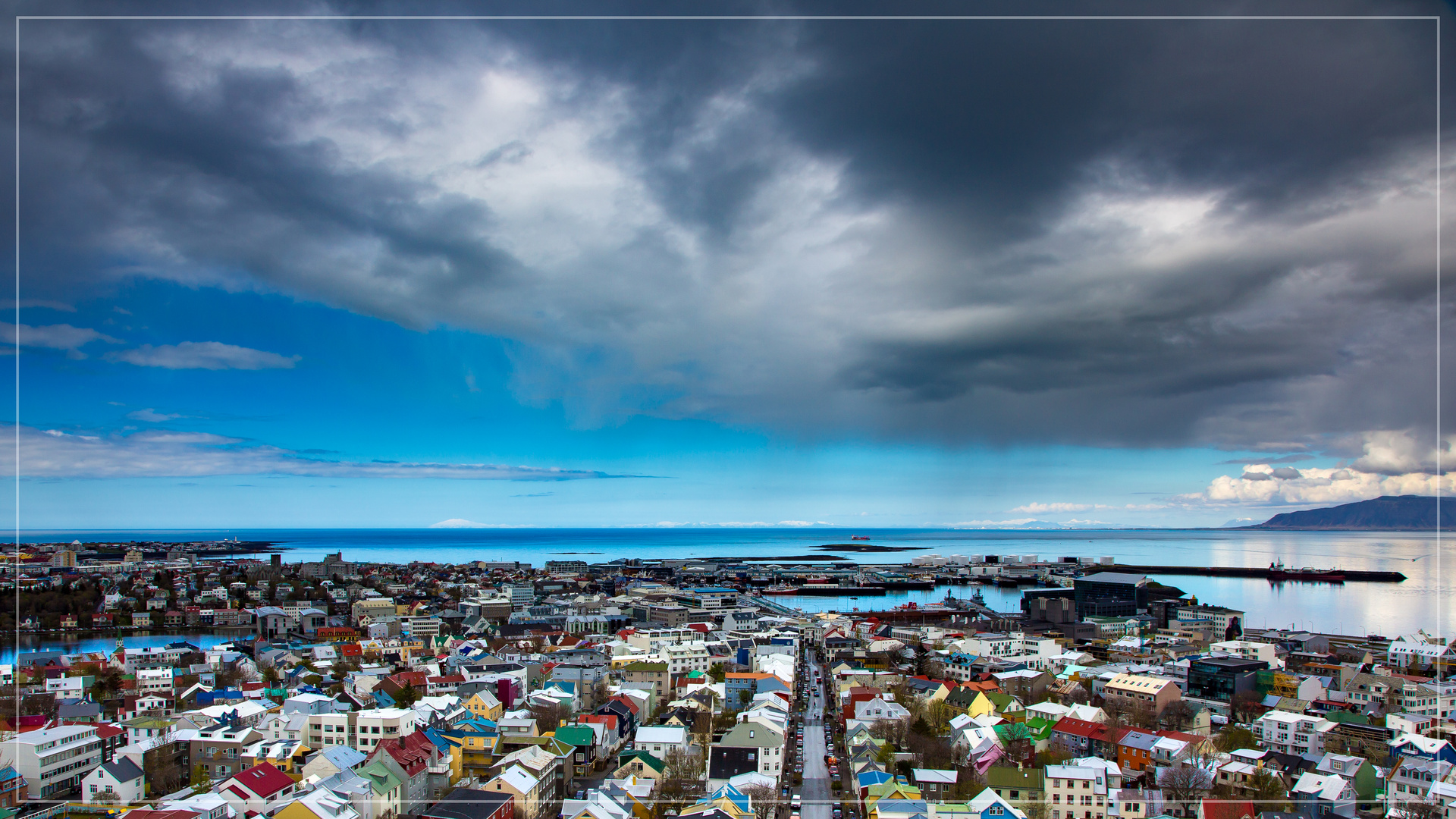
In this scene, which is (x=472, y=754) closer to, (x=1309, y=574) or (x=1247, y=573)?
(x=1309, y=574)

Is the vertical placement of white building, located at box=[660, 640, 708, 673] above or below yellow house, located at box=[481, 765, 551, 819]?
below

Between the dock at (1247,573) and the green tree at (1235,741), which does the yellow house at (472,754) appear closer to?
the green tree at (1235,741)

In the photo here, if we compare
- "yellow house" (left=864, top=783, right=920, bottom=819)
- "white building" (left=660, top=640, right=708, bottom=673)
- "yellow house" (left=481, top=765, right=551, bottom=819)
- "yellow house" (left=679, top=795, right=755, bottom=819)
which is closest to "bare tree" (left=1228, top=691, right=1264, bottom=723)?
"yellow house" (left=864, top=783, right=920, bottom=819)

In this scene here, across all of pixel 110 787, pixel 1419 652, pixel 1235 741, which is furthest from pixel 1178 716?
pixel 110 787

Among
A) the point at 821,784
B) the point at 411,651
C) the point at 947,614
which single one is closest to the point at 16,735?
the point at 821,784

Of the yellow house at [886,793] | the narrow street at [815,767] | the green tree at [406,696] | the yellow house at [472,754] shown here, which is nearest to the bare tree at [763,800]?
the narrow street at [815,767]

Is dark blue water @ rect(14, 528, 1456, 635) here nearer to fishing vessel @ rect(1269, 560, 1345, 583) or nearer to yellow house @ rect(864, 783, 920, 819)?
fishing vessel @ rect(1269, 560, 1345, 583)

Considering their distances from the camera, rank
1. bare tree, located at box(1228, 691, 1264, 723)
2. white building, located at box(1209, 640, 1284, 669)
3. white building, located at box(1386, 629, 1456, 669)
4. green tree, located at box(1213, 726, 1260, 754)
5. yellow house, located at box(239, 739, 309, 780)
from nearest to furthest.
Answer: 1. yellow house, located at box(239, 739, 309, 780)
2. green tree, located at box(1213, 726, 1260, 754)
3. bare tree, located at box(1228, 691, 1264, 723)
4. white building, located at box(1386, 629, 1456, 669)
5. white building, located at box(1209, 640, 1284, 669)

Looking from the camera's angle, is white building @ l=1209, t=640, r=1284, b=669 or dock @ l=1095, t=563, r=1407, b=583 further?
dock @ l=1095, t=563, r=1407, b=583

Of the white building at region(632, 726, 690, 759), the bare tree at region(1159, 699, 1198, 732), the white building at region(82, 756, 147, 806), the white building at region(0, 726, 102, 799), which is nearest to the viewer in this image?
the white building at region(82, 756, 147, 806)

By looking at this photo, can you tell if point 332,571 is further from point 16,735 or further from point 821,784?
point 821,784
